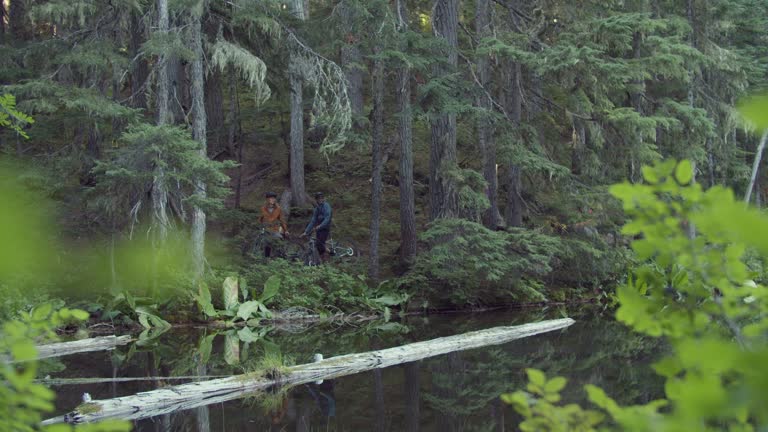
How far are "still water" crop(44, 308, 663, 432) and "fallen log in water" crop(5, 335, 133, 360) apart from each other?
25cm

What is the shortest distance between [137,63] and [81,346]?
6407mm

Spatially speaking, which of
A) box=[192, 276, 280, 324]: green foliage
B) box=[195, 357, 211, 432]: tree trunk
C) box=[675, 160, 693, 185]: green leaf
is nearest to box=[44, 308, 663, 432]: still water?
box=[195, 357, 211, 432]: tree trunk

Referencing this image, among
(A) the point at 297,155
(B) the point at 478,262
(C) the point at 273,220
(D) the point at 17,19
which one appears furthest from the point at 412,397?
(D) the point at 17,19

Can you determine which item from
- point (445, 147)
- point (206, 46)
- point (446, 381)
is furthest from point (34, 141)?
point (446, 381)

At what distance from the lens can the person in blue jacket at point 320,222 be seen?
17656 mm

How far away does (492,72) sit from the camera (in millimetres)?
24047

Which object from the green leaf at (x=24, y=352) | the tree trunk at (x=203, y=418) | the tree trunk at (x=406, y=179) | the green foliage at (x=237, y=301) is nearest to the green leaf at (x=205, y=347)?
the green foliage at (x=237, y=301)

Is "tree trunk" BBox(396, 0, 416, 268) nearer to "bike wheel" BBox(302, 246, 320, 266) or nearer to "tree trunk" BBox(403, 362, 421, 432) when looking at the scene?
"bike wheel" BBox(302, 246, 320, 266)

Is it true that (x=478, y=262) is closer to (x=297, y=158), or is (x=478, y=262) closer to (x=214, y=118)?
(x=297, y=158)

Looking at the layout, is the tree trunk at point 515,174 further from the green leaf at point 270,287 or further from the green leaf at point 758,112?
the green leaf at point 758,112

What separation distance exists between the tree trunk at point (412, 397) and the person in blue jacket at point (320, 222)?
→ 6.84m

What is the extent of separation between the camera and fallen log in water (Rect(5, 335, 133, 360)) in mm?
11508

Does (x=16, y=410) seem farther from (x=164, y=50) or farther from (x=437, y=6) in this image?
(x=437, y=6)

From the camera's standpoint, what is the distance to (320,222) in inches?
699
